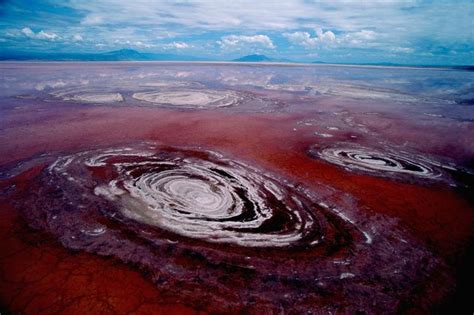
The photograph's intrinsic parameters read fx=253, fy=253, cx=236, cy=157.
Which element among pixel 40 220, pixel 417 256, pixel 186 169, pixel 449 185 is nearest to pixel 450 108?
pixel 449 185

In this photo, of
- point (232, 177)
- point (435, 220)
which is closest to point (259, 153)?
point (232, 177)

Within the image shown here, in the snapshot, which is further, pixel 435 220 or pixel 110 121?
pixel 110 121

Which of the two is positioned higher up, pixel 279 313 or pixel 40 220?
pixel 40 220

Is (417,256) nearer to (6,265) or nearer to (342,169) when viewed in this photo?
(342,169)

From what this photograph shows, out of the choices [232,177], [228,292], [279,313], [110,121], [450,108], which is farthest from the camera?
[450,108]

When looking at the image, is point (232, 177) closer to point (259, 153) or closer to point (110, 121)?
point (259, 153)

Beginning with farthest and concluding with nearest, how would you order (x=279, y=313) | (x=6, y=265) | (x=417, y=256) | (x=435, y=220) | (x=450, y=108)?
(x=450, y=108) → (x=435, y=220) → (x=417, y=256) → (x=6, y=265) → (x=279, y=313)
